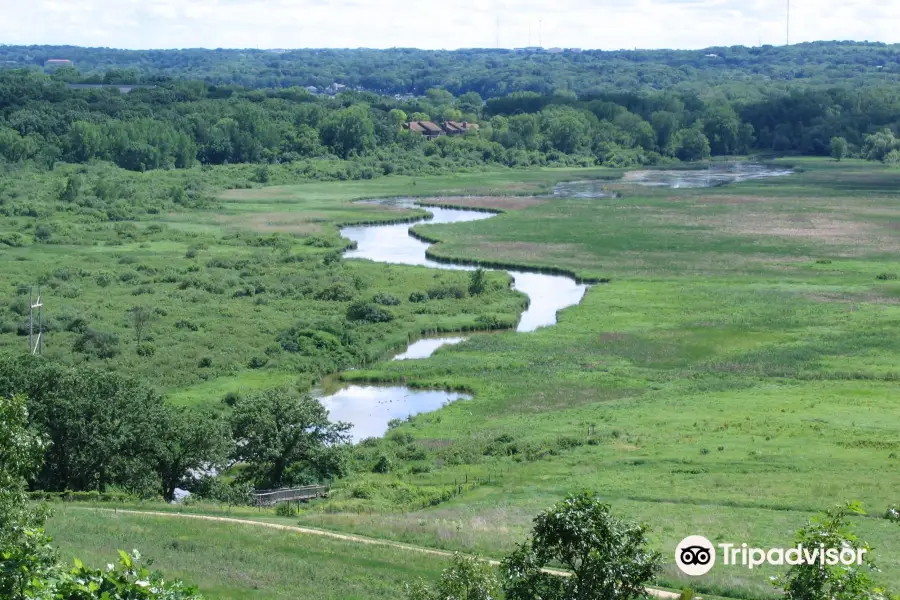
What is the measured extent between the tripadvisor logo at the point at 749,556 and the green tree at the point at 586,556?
224 centimetres

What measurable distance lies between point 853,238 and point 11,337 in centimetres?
6536

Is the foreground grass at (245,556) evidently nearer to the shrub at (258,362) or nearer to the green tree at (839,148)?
the shrub at (258,362)

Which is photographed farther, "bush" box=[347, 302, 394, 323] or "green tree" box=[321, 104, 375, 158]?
"green tree" box=[321, 104, 375, 158]

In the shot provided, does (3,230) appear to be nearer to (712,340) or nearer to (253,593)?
(712,340)

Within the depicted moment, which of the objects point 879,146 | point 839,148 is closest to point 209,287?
point 839,148

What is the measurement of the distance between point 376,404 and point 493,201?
75390 mm

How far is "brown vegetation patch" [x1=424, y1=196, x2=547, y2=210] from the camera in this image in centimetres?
11956

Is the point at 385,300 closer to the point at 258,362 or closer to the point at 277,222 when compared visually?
the point at 258,362

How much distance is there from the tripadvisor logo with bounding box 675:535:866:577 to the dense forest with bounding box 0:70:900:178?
378ft

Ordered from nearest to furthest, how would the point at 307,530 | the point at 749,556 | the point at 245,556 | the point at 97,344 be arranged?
the point at 245,556
the point at 749,556
the point at 307,530
the point at 97,344

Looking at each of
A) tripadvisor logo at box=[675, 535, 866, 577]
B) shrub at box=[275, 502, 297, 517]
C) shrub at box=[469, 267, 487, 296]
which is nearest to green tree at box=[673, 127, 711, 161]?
shrub at box=[469, 267, 487, 296]

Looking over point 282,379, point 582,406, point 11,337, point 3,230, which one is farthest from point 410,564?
point 3,230

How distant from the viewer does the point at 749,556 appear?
1171 inches

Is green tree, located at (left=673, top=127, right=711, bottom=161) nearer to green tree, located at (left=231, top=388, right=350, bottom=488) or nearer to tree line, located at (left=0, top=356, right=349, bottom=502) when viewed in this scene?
green tree, located at (left=231, top=388, right=350, bottom=488)
